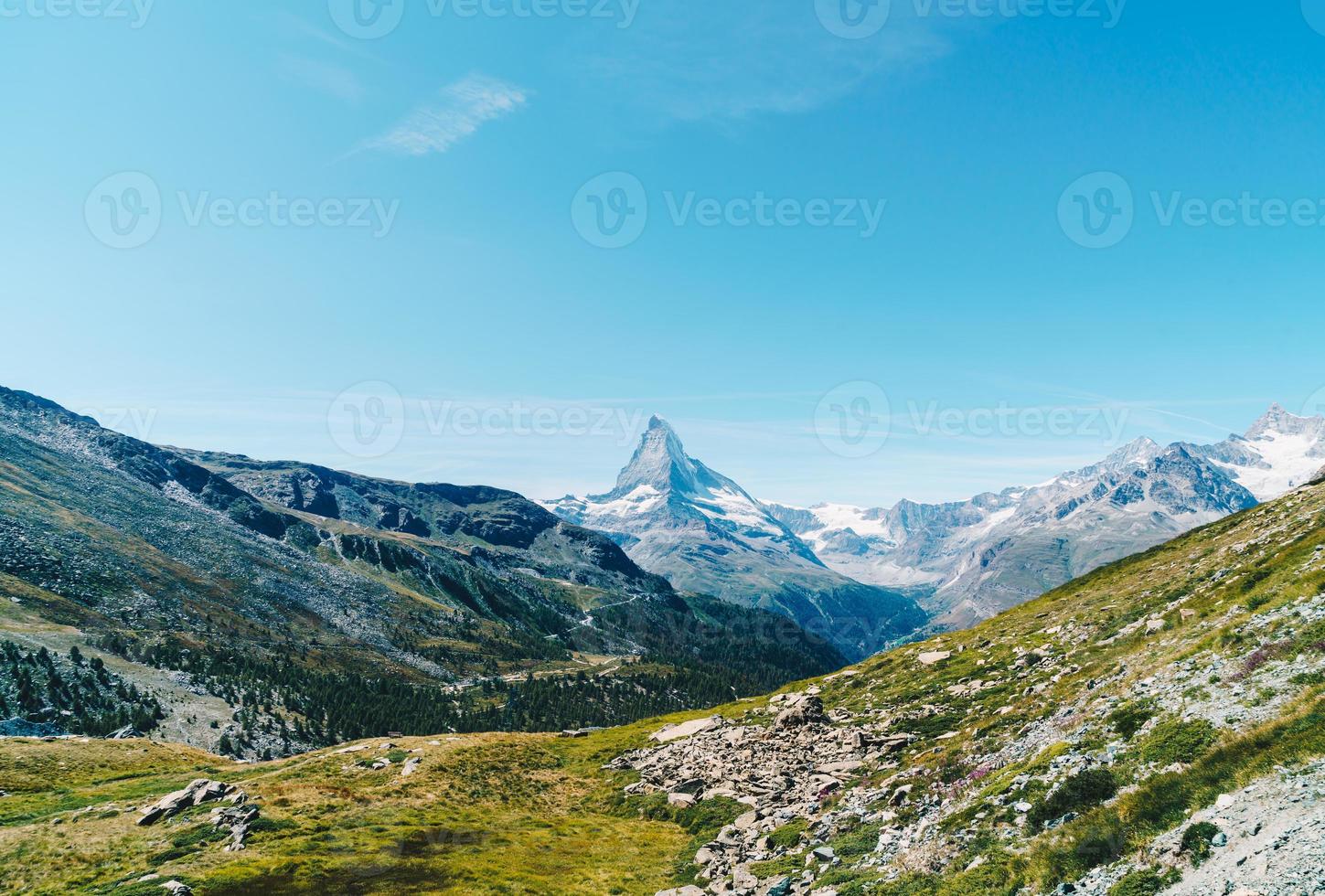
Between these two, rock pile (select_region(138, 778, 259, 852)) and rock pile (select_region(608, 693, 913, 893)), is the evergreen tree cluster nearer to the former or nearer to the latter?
rock pile (select_region(138, 778, 259, 852))

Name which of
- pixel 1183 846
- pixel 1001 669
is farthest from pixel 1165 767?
pixel 1001 669

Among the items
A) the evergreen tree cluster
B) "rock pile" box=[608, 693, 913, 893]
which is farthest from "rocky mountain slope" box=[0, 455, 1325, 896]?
the evergreen tree cluster

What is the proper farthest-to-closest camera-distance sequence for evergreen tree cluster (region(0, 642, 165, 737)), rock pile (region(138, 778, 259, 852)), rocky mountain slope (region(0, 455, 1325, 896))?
1. evergreen tree cluster (region(0, 642, 165, 737))
2. rock pile (region(138, 778, 259, 852))
3. rocky mountain slope (region(0, 455, 1325, 896))

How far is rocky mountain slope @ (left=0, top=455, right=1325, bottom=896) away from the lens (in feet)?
60.1

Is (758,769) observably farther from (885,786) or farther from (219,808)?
(219,808)

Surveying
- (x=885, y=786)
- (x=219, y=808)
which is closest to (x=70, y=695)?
(x=219, y=808)

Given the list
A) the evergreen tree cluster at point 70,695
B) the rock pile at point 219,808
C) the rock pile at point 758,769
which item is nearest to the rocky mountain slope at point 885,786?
the rock pile at point 758,769

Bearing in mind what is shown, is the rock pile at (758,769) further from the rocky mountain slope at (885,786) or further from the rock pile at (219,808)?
the rock pile at (219,808)

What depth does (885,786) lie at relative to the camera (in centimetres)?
3681

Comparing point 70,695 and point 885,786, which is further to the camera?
point 70,695

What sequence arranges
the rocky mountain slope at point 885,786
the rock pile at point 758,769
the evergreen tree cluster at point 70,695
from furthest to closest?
1. the evergreen tree cluster at point 70,695
2. the rock pile at point 758,769
3. the rocky mountain slope at point 885,786

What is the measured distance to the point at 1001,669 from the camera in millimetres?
57875

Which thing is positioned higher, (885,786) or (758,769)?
(885,786)

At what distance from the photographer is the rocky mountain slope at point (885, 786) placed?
60.1 feet
